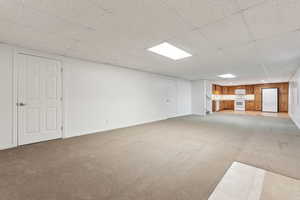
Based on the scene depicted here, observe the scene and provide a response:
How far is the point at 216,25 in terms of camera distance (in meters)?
2.21

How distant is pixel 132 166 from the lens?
225 centimetres

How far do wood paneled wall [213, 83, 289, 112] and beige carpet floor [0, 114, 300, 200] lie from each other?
352 inches

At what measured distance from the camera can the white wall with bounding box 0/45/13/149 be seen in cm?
293

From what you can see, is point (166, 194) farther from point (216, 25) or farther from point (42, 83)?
point (42, 83)

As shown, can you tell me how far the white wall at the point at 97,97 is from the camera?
3000mm

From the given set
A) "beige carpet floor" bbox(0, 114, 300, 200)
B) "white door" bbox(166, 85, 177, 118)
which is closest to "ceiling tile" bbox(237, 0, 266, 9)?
"beige carpet floor" bbox(0, 114, 300, 200)

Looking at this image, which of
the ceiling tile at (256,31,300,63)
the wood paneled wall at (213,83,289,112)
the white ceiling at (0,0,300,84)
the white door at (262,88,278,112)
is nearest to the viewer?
the white ceiling at (0,0,300,84)

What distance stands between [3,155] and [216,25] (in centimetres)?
463

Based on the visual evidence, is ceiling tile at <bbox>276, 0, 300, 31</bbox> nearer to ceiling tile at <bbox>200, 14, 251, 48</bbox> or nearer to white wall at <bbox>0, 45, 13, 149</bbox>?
ceiling tile at <bbox>200, 14, 251, 48</bbox>

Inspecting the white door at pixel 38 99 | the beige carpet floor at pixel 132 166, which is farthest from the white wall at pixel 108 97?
the beige carpet floor at pixel 132 166

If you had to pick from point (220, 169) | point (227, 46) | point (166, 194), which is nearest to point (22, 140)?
point (166, 194)

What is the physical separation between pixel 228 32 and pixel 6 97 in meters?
4.81

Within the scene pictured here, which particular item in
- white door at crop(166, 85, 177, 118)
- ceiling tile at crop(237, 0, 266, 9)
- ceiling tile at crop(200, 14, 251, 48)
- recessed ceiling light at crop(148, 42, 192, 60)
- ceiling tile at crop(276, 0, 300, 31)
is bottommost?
white door at crop(166, 85, 177, 118)

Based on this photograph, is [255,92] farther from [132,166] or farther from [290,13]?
[132,166]
